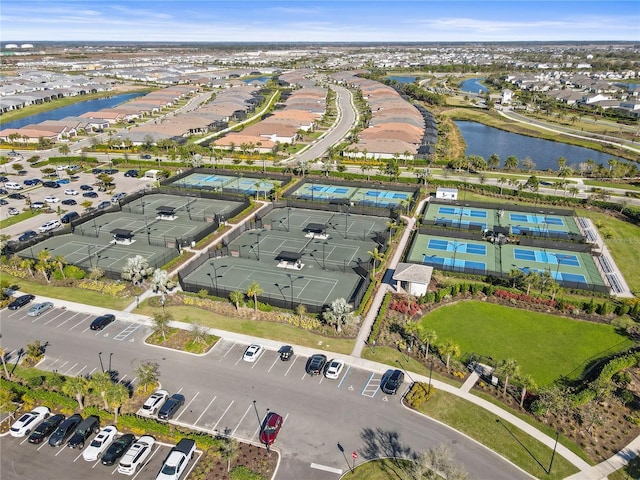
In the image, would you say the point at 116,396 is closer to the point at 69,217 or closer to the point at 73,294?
the point at 73,294

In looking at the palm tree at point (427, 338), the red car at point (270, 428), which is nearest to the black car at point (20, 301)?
the red car at point (270, 428)

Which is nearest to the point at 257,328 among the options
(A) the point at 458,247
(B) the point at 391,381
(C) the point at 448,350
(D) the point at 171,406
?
(D) the point at 171,406

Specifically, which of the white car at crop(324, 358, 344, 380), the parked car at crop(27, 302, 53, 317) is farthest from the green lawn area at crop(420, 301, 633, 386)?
the parked car at crop(27, 302, 53, 317)

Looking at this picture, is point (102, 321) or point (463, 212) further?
point (463, 212)

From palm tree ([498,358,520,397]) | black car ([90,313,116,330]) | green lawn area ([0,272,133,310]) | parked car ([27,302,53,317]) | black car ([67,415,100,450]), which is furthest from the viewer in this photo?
green lawn area ([0,272,133,310])

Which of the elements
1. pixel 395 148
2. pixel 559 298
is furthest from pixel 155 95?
pixel 559 298

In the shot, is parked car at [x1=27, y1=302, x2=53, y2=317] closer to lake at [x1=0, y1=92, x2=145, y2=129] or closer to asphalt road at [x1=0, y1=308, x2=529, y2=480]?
asphalt road at [x1=0, y1=308, x2=529, y2=480]

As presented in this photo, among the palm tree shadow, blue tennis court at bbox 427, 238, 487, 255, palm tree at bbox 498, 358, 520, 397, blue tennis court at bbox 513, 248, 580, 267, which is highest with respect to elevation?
palm tree at bbox 498, 358, 520, 397
